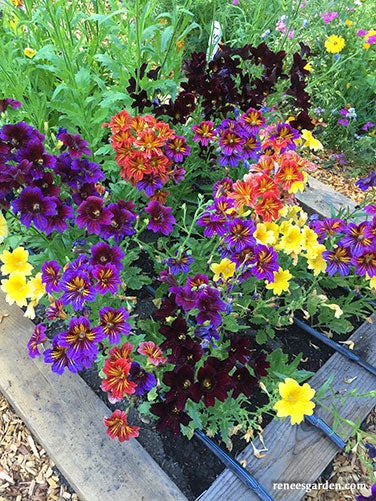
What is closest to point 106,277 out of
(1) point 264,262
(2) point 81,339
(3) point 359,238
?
(2) point 81,339

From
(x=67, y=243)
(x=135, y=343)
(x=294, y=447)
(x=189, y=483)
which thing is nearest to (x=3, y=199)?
(x=67, y=243)

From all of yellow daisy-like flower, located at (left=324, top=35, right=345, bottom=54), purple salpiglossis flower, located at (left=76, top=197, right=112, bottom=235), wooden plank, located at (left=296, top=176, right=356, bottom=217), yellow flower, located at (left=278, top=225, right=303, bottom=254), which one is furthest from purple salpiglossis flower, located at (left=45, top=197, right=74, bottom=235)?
yellow daisy-like flower, located at (left=324, top=35, right=345, bottom=54)

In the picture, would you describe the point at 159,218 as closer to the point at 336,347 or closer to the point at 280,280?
the point at 280,280

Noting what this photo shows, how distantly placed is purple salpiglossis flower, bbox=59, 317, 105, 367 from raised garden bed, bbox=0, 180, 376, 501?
1.53ft

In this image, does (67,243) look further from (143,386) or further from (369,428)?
(369,428)

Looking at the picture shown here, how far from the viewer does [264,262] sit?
150 cm

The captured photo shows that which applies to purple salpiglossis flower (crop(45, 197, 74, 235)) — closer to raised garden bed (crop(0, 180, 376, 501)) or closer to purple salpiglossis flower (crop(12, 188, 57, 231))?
purple salpiglossis flower (crop(12, 188, 57, 231))

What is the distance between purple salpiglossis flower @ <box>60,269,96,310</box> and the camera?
1.30 meters

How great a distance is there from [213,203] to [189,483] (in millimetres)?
1075

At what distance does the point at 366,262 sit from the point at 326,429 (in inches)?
26.3

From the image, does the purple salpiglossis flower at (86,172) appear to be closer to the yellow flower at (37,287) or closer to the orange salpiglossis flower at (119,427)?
the yellow flower at (37,287)

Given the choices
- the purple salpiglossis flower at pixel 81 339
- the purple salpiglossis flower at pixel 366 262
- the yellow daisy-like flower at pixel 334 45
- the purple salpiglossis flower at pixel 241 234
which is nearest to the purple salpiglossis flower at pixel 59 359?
the purple salpiglossis flower at pixel 81 339

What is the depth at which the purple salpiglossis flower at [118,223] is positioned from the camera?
58.6 inches

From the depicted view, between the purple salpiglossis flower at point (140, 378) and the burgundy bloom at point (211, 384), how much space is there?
0.16 m
